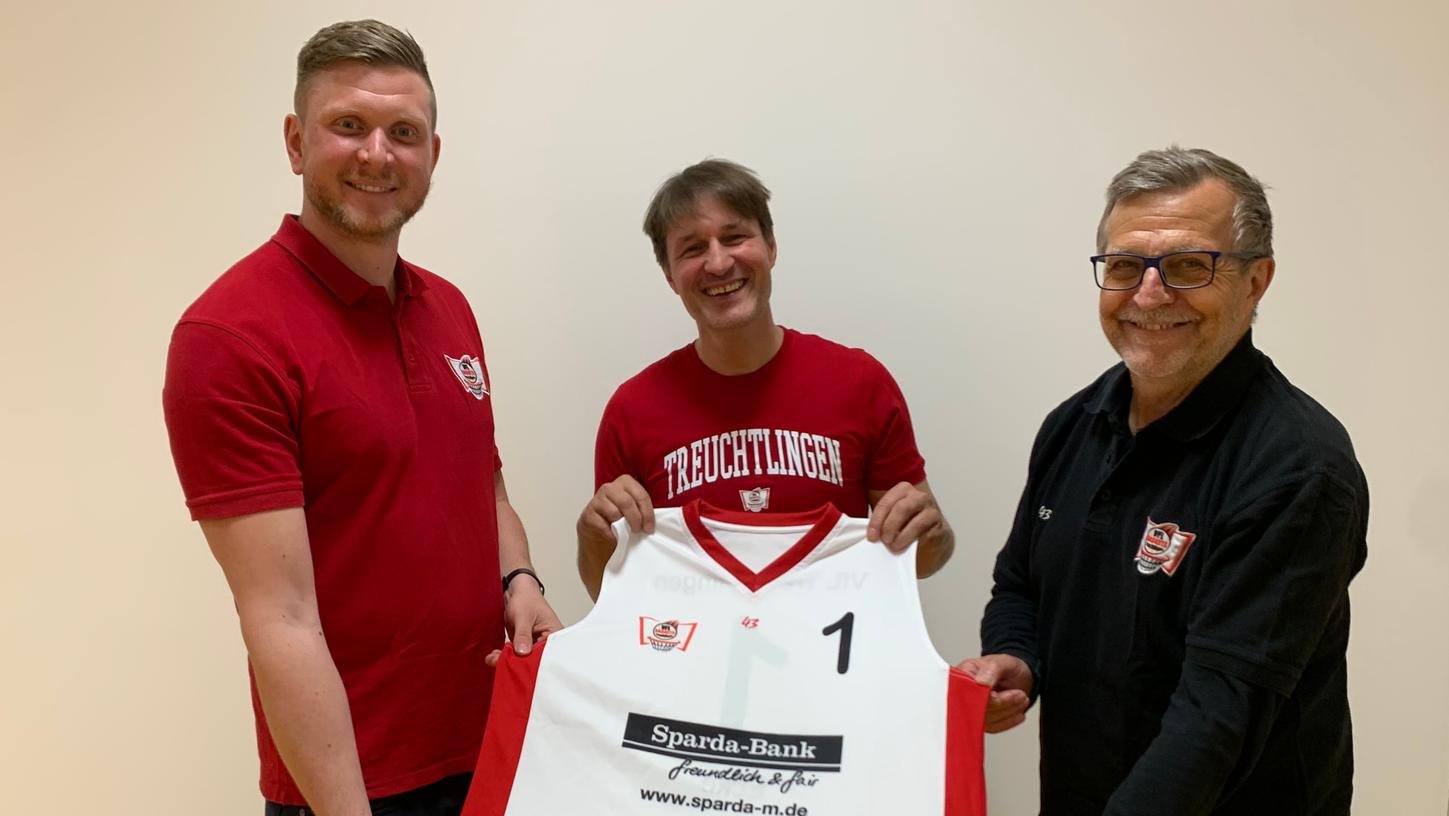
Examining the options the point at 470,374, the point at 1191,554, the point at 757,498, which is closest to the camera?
the point at 1191,554

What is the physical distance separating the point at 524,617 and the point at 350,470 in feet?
1.27

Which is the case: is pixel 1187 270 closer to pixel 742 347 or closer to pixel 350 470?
pixel 742 347

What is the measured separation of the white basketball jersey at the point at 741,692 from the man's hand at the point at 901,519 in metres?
0.02

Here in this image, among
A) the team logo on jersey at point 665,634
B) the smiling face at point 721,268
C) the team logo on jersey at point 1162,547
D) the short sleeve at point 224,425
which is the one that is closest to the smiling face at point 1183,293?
the team logo on jersey at point 1162,547

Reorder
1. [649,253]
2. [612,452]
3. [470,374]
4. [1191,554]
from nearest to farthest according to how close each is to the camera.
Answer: [1191,554] < [470,374] < [612,452] < [649,253]

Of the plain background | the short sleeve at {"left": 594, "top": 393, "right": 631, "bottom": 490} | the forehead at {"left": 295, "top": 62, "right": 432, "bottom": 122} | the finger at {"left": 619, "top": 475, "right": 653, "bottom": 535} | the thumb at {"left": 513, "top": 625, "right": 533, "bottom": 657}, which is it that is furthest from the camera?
the plain background

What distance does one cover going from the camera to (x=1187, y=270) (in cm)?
128

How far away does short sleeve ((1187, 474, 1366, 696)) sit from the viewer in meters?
1.13

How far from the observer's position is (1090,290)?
2.15m

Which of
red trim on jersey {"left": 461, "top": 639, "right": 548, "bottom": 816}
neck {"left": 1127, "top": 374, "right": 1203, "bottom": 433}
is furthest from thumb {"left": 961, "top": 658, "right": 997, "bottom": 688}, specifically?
red trim on jersey {"left": 461, "top": 639, "right": 548, "bottom": 816}

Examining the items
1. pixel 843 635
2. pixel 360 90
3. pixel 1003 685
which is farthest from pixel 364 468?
pixel 1003 685

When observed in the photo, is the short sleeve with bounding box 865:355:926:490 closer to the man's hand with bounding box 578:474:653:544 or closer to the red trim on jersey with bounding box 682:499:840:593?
the red trim on jersey with bounding box 682:499:840:593

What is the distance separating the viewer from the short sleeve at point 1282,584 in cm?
113

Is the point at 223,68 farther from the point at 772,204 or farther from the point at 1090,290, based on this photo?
the point at 1090,290
